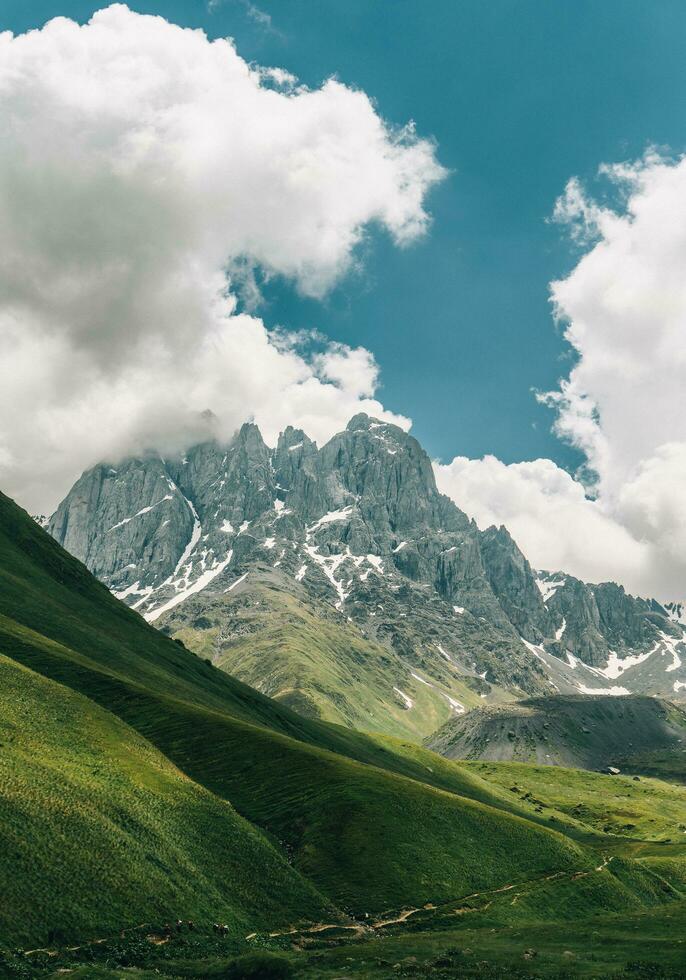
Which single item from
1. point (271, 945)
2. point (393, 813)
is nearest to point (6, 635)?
point (393, 813)

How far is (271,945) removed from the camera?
2547 inches

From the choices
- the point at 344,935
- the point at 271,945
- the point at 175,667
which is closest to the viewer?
the point at 271,945

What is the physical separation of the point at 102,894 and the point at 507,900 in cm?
5362

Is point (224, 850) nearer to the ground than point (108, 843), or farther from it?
farther from it

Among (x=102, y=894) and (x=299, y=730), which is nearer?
(x=102, y=894)

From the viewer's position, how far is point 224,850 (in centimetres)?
7806

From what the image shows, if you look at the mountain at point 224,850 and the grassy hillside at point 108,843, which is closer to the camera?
the grassy hillside at point 108,843

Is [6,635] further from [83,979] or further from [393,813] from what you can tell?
[83,979]

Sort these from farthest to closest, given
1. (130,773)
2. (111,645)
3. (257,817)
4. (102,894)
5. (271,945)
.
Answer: (111,645) → (257,817) → (130,773) → (271,945) → (102,894)

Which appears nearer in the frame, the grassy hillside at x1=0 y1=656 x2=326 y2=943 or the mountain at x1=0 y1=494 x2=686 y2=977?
the grassy hillside at x1=0 y1=656 x2=326 y2=943

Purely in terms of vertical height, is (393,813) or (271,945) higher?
(393,813)

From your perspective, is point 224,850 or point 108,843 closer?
point 108,843

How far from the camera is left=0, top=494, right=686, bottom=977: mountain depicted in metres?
57.7

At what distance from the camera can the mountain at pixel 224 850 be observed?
5772cm
